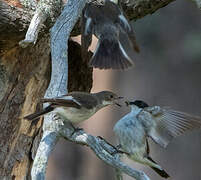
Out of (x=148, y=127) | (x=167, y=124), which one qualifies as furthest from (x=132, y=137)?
(x=167, y=124)

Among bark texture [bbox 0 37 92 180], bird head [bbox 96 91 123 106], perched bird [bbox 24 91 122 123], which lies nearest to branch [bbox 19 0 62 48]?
bark texture [bbox 0 37 92 180]

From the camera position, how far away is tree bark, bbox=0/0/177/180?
5184 mm

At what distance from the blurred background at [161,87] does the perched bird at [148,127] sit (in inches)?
224

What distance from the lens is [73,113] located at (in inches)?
186

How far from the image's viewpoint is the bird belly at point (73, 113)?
4.64m

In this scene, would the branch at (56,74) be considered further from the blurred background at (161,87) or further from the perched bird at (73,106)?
the blurred background at (161,87)

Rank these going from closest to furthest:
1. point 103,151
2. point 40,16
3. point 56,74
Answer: point 103,151 → point 56,74 → point 40,16

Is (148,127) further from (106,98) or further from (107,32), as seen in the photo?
(107,32)

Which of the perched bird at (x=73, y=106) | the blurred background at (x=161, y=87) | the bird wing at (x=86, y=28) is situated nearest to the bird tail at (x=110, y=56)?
the bird wing at (x=86, y=28)

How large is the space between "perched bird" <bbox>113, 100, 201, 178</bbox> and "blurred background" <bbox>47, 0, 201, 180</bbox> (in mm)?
5697

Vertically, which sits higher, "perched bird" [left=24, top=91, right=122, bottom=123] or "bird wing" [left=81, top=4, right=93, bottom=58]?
"bird wing" [left=81, top=4, right=93, bottom=58]

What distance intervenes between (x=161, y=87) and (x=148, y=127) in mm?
6494

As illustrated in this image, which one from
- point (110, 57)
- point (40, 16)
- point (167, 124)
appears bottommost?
point (167, 124)

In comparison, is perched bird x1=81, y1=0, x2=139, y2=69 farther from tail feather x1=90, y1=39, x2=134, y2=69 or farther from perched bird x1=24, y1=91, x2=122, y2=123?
perched bird x1=24, y1=91, x2=122, y2=123
